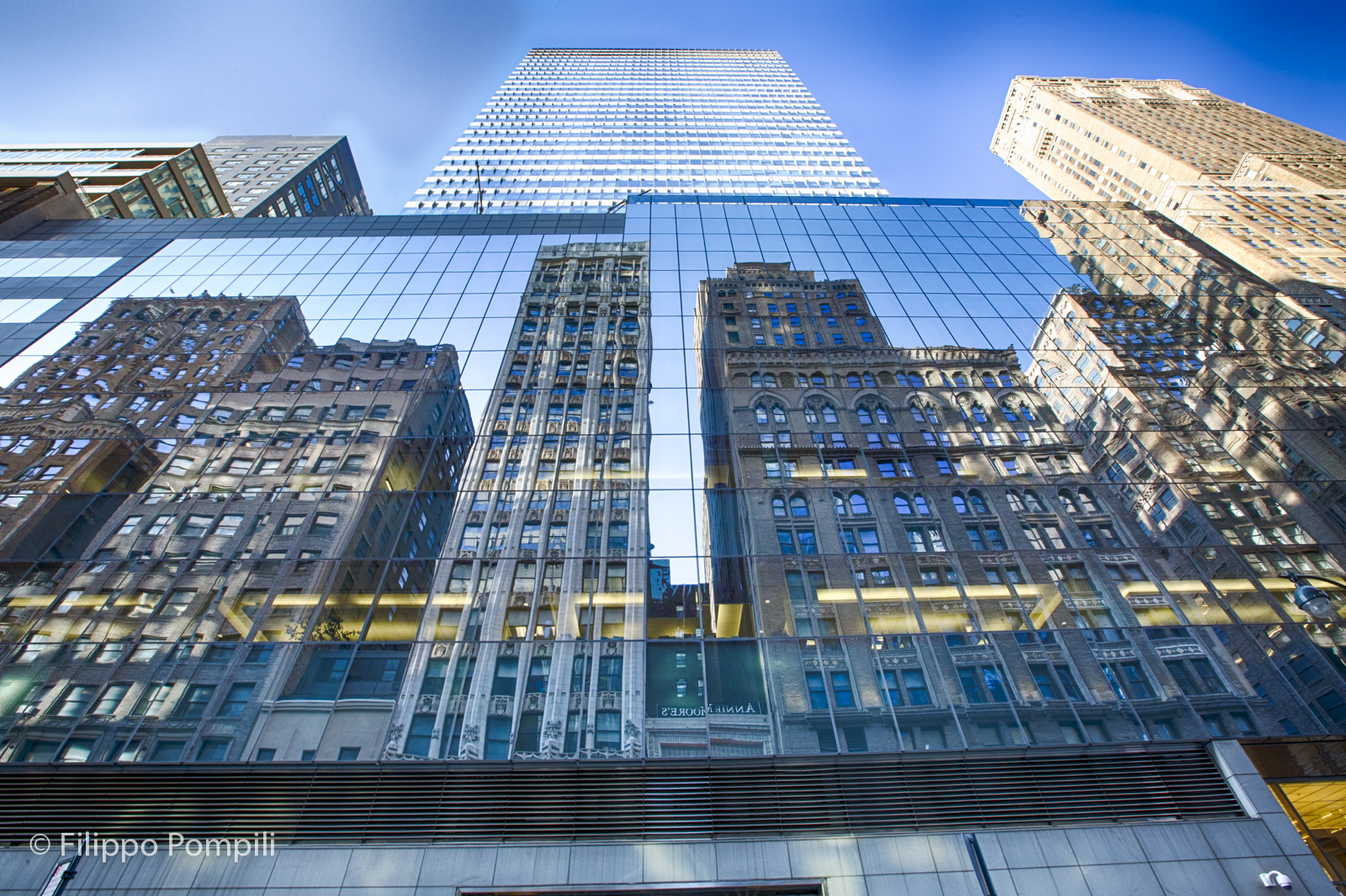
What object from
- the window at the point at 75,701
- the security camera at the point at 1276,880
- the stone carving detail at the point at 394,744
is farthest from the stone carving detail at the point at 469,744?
the security camera at the point at 1276,880

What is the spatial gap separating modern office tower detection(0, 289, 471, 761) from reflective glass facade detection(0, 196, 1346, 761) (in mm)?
102

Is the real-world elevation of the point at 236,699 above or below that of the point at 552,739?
above

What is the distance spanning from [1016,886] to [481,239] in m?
33.0

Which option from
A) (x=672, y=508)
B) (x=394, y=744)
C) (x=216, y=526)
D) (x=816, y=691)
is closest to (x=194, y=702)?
(x=394, y=744)

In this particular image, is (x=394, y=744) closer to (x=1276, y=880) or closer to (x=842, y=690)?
(x=842, y=690)

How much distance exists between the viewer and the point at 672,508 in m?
20.1

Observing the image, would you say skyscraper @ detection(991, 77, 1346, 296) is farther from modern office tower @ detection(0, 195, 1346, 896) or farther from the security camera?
the security camera

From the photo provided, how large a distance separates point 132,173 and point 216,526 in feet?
202

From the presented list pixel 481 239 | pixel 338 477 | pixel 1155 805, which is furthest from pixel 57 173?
pixel 1155 805

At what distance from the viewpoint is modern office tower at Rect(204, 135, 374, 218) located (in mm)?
79625

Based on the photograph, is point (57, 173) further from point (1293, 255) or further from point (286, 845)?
point (1293, 255)

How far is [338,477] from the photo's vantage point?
2086 cm

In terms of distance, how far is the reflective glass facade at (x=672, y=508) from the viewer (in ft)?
51.4

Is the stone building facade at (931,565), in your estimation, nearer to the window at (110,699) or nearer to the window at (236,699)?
the window at (236,699)
